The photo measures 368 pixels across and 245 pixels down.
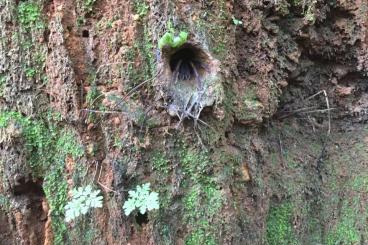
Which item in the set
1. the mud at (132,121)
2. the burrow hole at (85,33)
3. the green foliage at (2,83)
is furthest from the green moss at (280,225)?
the green foliage at (2,83)

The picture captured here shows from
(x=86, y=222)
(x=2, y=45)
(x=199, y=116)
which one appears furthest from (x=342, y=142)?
(x=2, y=45)

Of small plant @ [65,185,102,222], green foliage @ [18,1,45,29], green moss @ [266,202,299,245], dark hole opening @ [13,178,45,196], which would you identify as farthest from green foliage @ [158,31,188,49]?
green moss @ [266,202,299,245]

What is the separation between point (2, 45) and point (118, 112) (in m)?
0.79

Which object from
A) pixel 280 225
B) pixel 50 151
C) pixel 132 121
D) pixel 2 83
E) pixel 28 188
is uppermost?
pixel 2 83

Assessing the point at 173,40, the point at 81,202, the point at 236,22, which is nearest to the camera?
the point at 173,40

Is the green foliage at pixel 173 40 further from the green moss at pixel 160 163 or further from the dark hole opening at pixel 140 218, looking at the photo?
the dark hole opening at pixel 140 218

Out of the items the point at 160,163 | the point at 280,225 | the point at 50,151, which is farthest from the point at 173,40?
the point at 280,225

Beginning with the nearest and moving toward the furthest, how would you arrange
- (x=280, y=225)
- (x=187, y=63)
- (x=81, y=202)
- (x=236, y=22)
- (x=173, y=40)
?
(x=173, y=40)
(x=81, y=202)
(x=187, y=63)
(x=236, y=22)
(x=280, y=225)

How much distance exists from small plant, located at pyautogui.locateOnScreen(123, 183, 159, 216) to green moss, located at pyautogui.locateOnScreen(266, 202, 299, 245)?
88cm

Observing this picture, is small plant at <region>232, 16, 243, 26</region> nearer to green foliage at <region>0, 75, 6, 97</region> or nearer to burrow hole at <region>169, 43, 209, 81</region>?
burrow hole at <region>169, 43, 209, 81</region>

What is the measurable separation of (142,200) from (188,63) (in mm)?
812

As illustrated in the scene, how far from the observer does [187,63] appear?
235cm

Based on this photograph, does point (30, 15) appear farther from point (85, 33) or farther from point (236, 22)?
point (236, 22)

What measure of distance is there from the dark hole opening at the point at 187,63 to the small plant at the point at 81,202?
79 cm
